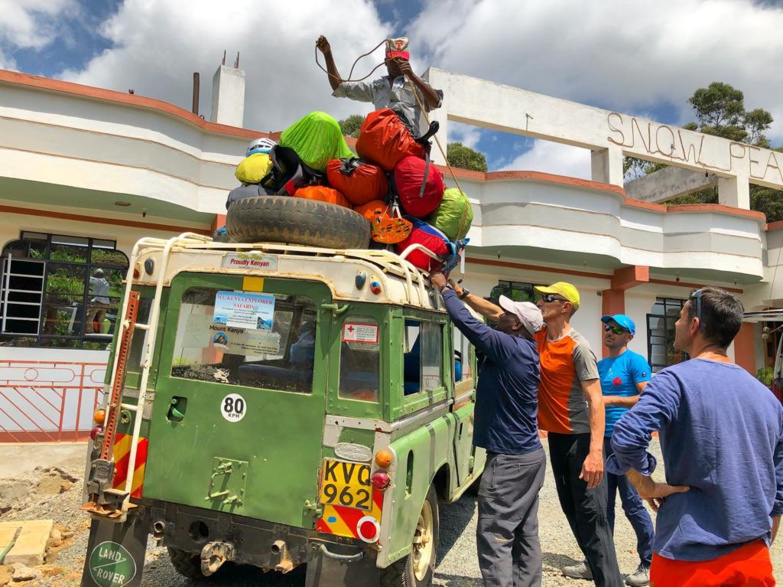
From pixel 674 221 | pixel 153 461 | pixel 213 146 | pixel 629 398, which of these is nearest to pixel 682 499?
pixel 629 398

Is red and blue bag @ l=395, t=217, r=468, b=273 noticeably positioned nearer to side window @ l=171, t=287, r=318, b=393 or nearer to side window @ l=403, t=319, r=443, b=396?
side window @ l=403, t=319, r=443, b=396

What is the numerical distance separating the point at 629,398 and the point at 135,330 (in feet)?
12.0

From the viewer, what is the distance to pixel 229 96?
35.9ft

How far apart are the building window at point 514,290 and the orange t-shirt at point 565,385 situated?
8.33 metres

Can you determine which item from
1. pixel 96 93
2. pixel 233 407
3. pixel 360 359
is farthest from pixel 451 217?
pixel 96 93

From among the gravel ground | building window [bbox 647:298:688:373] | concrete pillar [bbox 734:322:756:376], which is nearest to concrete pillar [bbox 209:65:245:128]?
the gravel ground

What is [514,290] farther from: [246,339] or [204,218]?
[246,339]

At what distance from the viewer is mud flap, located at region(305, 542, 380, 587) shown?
2.86m

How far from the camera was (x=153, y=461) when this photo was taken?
3213mm

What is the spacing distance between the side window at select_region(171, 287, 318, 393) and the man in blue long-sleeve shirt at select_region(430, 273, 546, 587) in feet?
3.04

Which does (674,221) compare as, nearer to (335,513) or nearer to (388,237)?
(388,237)

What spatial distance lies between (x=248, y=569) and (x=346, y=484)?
1.88 meters

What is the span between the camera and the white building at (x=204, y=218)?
26.6ft

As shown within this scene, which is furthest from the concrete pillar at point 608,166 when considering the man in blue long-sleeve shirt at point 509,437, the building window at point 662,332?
the man in blue long-sleeve shirt at point 509,437
